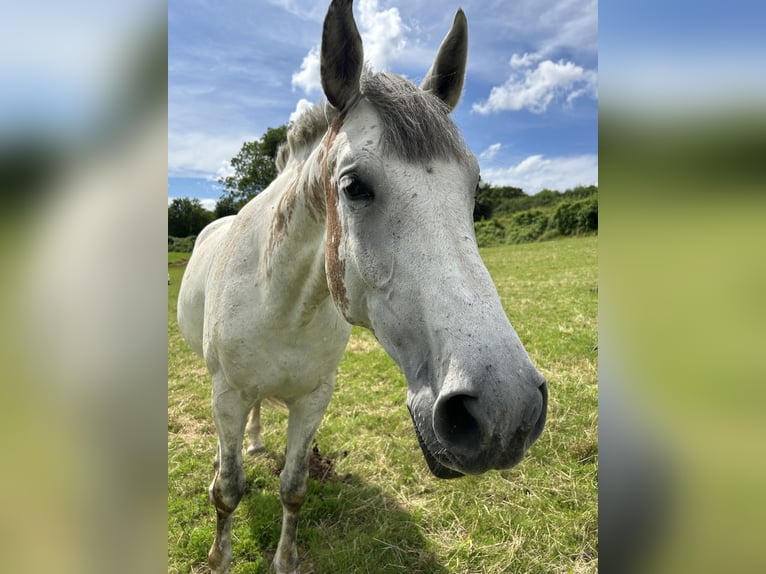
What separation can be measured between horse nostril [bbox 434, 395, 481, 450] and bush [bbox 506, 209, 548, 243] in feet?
98.0

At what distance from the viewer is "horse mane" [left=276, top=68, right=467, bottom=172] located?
159 cm

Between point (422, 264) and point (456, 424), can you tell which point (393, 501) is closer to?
point (456, 424)

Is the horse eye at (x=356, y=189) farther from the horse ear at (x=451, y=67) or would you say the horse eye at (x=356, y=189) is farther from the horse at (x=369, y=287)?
the horse ear at (x=451, y=67)

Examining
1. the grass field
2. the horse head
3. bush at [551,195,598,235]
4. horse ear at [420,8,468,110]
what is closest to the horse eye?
the horse head

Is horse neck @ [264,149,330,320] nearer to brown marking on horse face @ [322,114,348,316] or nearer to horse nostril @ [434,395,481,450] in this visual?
brown marking on horse face @ [322,114,348,316]

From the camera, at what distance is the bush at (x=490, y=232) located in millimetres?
32000

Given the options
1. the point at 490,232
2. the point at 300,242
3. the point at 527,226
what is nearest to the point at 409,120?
the point at 300,242

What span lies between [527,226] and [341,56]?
30.9 metres

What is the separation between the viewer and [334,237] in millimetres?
1789

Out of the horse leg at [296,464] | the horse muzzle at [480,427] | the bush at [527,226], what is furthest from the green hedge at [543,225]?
the horse muzzle at [480,427]

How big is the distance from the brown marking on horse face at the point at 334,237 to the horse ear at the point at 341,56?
0.32ft
